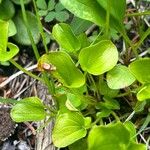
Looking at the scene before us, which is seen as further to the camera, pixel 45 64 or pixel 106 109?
pixel 106 109

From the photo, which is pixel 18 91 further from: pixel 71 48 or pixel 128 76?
pixel 128 76

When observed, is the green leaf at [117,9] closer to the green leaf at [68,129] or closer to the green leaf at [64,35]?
the green leaf at [64,35]

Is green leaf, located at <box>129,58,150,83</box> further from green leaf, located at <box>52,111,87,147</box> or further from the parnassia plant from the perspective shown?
green leaf, located at <box>52,111,87,147</box>

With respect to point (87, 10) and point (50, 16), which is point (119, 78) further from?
point (50, 16)

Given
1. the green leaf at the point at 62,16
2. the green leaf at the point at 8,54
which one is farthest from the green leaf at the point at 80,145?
the green leaf at the point at 62,16

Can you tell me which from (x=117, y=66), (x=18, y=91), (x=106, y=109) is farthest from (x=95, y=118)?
(x=18, y=91)

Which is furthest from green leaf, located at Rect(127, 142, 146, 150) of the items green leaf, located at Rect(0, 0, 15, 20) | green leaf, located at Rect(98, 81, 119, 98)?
green leaf, located at Rect(0, 0, 15, 20)
